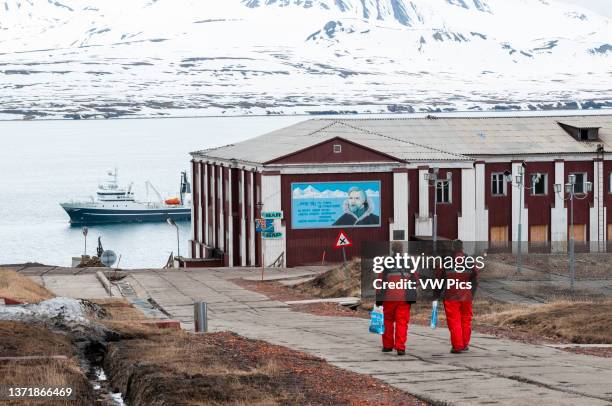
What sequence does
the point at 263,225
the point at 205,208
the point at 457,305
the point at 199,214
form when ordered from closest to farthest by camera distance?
1. the point at 457,305
2. the point at 263,225
3. the point at 205,208
4. the point at 199,214

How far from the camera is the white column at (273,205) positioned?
5784cm

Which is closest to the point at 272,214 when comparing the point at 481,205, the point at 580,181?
the point at 481,205

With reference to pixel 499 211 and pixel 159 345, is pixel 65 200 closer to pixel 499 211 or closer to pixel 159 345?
pixel 499 211

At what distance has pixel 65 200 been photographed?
6462 inches

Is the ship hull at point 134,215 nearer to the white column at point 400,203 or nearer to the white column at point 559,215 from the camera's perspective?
the white column at point 559,215

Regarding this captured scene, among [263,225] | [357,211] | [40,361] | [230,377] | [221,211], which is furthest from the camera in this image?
[221,211]

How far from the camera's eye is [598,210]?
65.2 meters

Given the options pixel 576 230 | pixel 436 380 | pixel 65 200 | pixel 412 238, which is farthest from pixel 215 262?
pixel 65 200

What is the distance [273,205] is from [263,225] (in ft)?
11.8

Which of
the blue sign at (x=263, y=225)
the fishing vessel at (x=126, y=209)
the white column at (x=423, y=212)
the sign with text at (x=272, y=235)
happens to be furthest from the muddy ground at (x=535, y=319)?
the fishing vessel at (x=126, y=209)

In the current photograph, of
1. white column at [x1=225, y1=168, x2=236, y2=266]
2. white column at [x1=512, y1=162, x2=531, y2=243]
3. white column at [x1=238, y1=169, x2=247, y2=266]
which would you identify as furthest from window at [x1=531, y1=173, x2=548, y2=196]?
white column at [x1=225, y1=168, x2=236, y2=266]

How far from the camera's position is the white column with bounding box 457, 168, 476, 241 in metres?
62.2

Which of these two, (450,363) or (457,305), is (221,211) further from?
(450,363)

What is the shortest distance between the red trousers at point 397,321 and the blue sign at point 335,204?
3747cm
